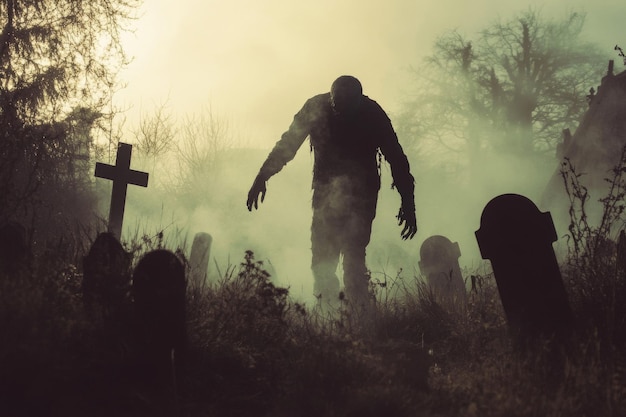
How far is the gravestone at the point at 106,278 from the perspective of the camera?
399 centimetres

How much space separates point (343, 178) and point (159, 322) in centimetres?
335

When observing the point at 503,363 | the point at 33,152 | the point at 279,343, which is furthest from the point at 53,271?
the point at 33,152

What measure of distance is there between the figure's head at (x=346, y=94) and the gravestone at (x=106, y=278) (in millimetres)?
2833

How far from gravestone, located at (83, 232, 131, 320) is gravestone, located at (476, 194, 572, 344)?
2.66 metres

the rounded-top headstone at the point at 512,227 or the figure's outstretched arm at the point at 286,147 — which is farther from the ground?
the figure's outstretched arm at the point at 286,147

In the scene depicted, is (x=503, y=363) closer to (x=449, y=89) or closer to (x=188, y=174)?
(x=188, y=174)

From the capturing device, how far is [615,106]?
14.9 meters

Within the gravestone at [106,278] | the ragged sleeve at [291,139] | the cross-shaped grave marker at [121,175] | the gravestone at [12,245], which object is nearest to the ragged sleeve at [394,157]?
the ragged sleeve at [291,139]

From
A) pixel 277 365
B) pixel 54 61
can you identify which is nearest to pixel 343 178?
A: pixel 277 365

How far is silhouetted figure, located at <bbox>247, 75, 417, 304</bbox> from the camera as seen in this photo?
6.60 metres

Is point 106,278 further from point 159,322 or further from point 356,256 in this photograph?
point 356,256

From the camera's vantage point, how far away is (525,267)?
14.5 feet

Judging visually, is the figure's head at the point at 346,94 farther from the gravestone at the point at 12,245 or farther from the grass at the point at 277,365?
the gravestone at the point at 12,245

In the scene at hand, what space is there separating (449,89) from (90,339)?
85.8 feet
